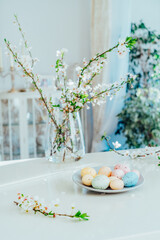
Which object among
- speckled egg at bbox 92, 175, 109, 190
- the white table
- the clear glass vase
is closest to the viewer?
the white table

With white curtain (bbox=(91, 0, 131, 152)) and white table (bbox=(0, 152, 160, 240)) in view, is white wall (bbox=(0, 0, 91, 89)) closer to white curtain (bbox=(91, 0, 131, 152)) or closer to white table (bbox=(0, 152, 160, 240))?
white curtain (bbox=(91, 0, 131, 152))

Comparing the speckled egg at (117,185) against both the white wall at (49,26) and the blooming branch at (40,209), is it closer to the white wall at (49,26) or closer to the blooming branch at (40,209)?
the blooming branch at (40,209)

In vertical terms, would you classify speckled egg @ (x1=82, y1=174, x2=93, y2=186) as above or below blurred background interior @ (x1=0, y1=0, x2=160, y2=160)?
below

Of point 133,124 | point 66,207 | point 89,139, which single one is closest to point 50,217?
point 66,207

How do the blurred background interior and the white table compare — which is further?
the blurred background interior

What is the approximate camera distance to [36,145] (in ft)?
10.5

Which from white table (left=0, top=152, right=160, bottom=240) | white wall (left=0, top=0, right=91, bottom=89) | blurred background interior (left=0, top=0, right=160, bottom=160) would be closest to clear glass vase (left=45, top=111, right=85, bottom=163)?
white table (left=0, top=152, right=160, bottom=240)

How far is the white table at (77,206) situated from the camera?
0.65 m

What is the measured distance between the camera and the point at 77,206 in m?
0.80

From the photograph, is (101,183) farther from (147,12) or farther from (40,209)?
(147,12)

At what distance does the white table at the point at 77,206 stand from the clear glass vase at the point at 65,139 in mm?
47

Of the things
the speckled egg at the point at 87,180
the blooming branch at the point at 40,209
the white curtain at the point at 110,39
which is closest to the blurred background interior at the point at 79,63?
the white curtain at the point at 110,39

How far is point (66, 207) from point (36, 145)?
243 cm

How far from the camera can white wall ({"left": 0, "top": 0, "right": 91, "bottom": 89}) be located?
3.30m
